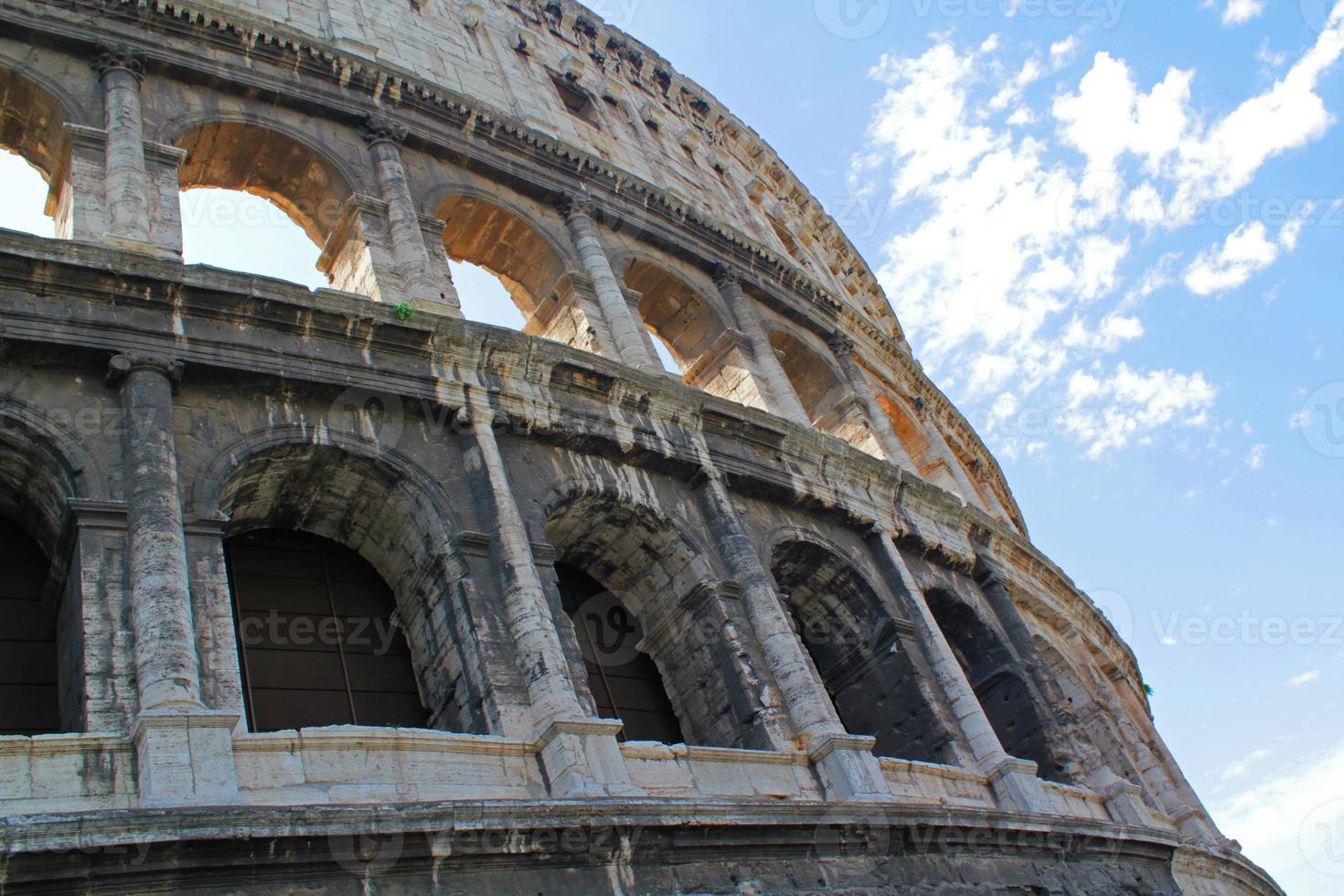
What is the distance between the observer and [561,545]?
38.0ft

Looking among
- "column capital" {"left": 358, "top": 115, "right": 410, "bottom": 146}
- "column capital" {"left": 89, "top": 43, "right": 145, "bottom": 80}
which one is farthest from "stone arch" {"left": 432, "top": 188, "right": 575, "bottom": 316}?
"column capital" {"left": 89, "top": 43, "right": 145, "bottom": 80}

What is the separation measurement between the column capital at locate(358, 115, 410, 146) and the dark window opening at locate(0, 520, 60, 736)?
6.55 m

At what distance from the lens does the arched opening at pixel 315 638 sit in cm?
909

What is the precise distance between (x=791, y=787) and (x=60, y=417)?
6.14 metres

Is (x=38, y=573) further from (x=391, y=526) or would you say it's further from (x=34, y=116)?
(x=34, y=116)

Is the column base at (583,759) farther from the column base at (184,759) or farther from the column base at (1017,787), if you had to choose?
the column base at (1017,787)

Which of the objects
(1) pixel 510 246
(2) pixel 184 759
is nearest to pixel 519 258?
(1) pixel 510 246

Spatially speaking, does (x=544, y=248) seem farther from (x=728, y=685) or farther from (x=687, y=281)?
(x=728, y=685)

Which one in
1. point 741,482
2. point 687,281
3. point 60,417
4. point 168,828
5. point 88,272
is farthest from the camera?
point 687,281

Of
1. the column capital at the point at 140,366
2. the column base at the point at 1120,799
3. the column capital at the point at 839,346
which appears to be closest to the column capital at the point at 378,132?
the column capital at the point at 140,366

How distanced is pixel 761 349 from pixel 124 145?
26.9 feet

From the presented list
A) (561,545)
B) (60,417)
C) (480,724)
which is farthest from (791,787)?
(60,417)

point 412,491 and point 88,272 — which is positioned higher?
point 88,272

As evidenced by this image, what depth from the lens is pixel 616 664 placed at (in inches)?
454
